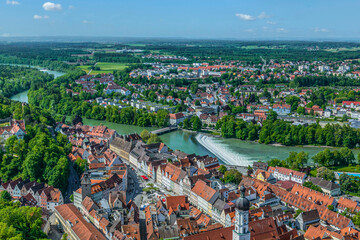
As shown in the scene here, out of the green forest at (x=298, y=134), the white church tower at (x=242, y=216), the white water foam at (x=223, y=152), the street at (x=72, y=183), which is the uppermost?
the white church tower at (x=242, y=216)

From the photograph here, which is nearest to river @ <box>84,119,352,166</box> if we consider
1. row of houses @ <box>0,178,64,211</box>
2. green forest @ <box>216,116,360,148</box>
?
green forest @ <box>216,116,360,148</box>

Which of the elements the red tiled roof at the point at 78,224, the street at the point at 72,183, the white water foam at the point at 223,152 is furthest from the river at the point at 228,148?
the red tiled roof at the point at 78,224

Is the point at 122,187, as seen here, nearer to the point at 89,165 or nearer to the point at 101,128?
the point at 89,165

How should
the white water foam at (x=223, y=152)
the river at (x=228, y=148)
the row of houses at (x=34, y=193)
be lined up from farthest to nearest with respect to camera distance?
the river at (x=228, y=148) < the white water foam at (x=223, y=152) < the row of houses at (x=34, y=193)

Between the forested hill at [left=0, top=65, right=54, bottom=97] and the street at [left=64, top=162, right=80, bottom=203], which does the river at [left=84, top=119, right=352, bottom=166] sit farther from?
the forested hill at [left=0, top=65, right=54, bottom=97]

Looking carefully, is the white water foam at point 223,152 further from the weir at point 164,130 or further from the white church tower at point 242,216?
the white church tower at point 242,216

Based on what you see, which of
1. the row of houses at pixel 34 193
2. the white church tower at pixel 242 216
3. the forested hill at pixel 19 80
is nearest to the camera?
the white church tower at pixel 242 216

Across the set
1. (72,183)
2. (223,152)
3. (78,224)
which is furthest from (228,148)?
(78,224)

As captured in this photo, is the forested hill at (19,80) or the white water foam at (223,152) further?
the forested hill at (19,80)

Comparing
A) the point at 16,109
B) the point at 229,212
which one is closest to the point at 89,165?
the point at 229,212
